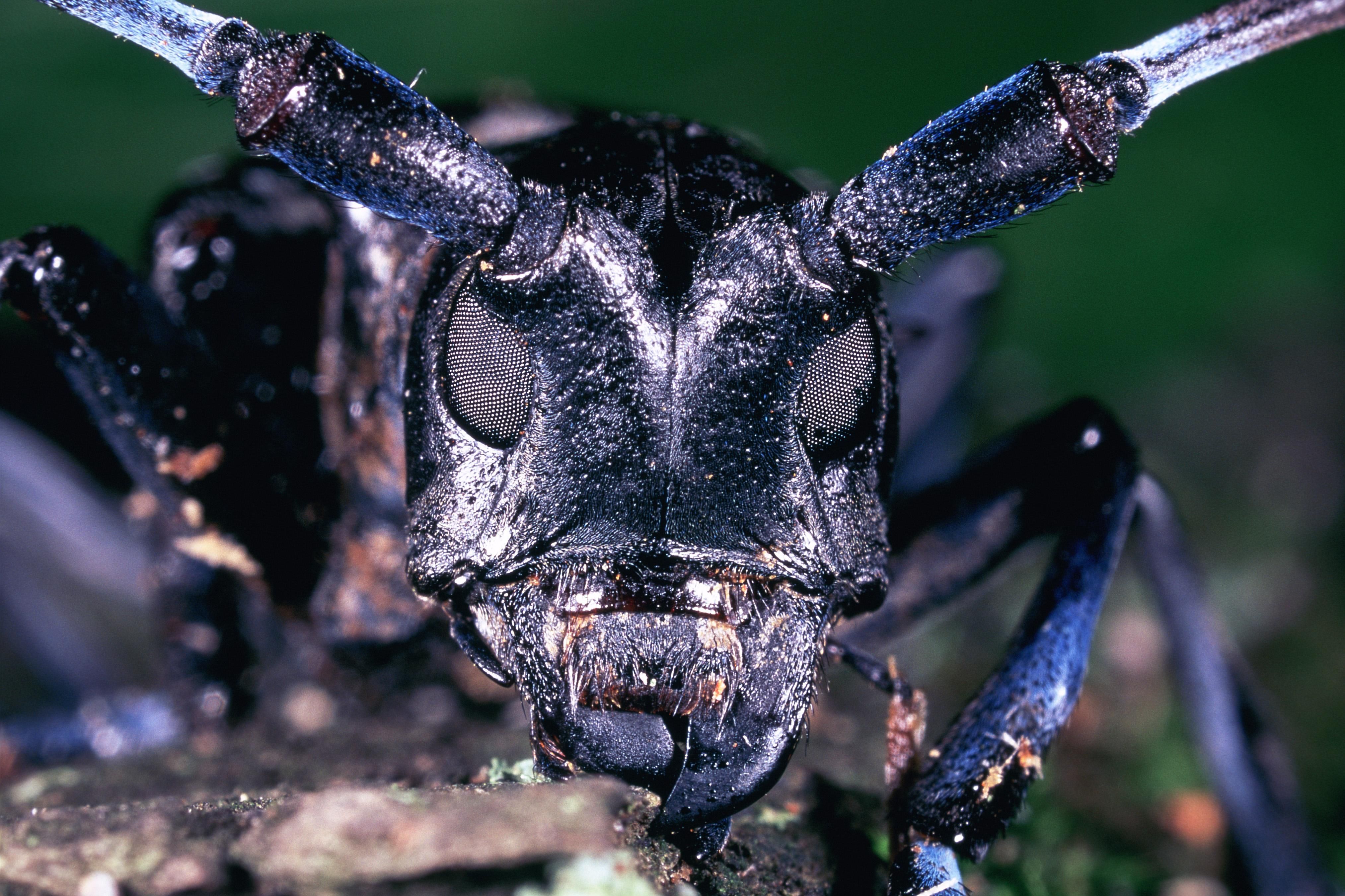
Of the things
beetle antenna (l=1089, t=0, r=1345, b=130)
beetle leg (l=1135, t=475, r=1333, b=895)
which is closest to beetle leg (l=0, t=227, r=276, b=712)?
beetle antenna (l=1089, t=0, r=1345, b=130)

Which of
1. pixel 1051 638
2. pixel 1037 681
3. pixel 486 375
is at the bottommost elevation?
pixel 1037 681

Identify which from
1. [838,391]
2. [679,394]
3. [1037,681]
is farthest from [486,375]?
[1037,681]

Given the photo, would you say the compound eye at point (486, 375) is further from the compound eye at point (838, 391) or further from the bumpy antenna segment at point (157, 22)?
the bumpy antenna segment at point (157, 22)

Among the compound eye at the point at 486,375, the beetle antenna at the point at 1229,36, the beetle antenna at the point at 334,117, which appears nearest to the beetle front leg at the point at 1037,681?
the beetle antenna at the point at 1229,36

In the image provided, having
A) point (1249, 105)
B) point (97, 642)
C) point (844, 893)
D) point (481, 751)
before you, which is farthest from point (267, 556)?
point (1249, 105)

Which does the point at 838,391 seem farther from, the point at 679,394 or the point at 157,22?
the point at 157,22
